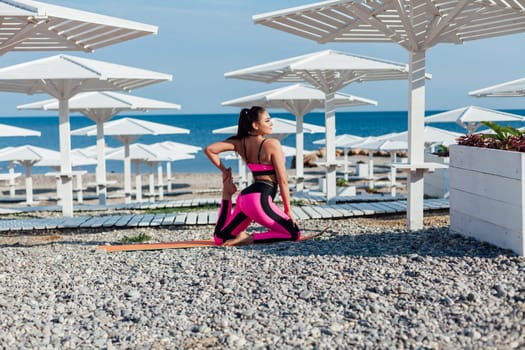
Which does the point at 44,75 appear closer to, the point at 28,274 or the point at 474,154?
the point at 28,274

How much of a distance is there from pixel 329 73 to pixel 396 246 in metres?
6.37

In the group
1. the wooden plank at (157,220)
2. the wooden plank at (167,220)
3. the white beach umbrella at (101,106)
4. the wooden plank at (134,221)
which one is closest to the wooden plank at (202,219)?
the wooden plank at (167,220)

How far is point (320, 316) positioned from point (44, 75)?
7.09 meters

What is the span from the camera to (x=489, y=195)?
5.30 m

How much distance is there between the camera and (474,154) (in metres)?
5.52

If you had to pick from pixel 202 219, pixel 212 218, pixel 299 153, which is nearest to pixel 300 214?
pixel 212 218

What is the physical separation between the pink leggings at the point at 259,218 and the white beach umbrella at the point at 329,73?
4.04m

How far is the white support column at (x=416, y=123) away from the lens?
735cm

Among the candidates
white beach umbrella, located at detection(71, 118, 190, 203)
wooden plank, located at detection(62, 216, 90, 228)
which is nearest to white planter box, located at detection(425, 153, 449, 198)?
white beach umbrella, located at detection(71, 118, 190, 203)

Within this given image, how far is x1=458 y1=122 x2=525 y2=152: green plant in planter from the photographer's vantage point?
17.3ft

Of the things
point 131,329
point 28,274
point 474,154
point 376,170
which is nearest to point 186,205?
point 28,274

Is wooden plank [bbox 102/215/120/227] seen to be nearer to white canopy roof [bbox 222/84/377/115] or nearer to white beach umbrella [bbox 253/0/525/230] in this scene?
white beach umbrella [bbox 253/0/525/230]

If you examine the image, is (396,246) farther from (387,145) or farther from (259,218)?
(387,145)

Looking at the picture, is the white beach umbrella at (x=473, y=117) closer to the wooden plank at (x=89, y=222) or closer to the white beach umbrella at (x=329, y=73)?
the white beach umbrella at (x=329, y=73)
